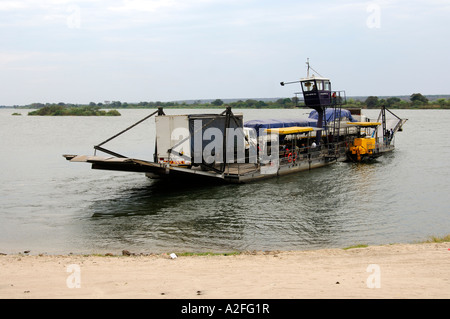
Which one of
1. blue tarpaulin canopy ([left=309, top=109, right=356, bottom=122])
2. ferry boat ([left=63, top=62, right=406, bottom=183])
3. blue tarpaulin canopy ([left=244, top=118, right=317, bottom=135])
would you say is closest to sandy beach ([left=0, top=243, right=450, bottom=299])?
ferry boat ([left=63, top=62, right=406, bottom=183])

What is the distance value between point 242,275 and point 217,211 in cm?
964

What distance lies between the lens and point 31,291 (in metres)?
7.93

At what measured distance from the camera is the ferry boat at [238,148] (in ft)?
72.0

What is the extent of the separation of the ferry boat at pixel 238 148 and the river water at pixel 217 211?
972mm

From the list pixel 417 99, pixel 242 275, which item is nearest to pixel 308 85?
pixel 242 275

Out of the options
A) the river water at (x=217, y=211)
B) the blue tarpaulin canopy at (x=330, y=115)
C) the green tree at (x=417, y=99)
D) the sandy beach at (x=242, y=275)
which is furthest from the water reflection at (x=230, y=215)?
the green tree at (x=417, y=99)

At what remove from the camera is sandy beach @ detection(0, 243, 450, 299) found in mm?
7590

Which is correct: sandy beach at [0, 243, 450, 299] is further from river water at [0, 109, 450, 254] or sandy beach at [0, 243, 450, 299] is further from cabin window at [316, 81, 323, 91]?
cabin window at [316, 81, 323, 91]

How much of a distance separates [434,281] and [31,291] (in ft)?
24.7

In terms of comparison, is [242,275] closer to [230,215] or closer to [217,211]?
[230,215]

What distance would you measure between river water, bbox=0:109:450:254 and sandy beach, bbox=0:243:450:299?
248 cm
